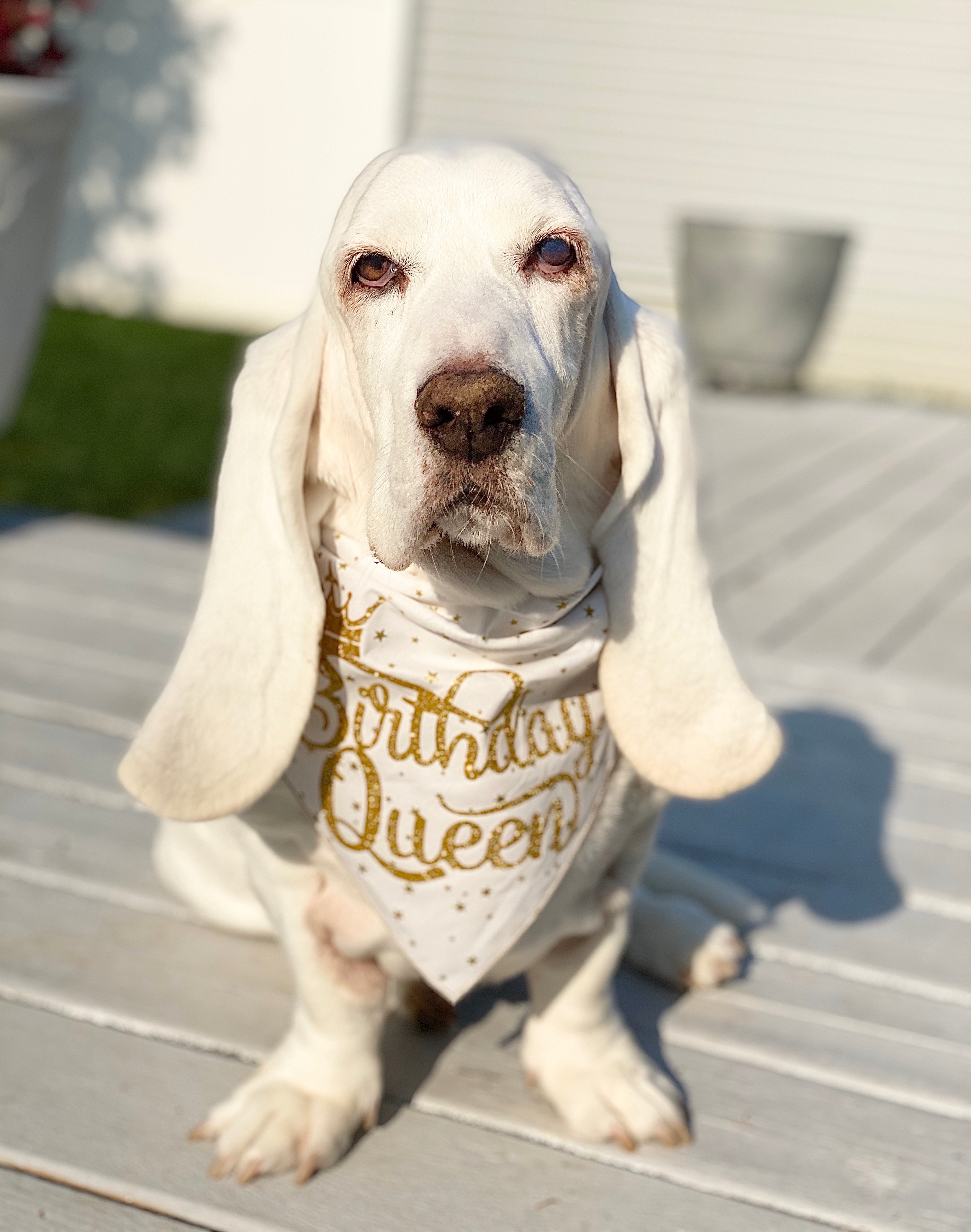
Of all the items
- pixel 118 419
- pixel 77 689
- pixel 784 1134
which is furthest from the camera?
pixel 118 419

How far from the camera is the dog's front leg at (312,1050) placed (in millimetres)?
1619

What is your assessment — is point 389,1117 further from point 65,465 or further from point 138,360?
point 138,360

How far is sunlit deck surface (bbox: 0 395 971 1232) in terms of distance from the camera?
5.18 feet

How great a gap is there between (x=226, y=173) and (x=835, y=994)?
8320mm

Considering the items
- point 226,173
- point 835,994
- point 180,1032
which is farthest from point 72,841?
point 226,173

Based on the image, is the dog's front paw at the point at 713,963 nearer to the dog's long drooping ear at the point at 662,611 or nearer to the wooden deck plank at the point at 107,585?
the dog's long drooping ear at the point at 662,611

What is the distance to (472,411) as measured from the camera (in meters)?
1.23

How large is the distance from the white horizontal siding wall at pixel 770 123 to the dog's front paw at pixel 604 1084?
7.60 metres

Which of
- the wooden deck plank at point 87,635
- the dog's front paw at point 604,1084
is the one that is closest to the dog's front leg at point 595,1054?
the dog's front paw at point 604,1084

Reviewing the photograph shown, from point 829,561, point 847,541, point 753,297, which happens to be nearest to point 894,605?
point 829,561

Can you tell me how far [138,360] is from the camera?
307 inches

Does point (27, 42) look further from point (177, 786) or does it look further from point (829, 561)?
point (177, 786)

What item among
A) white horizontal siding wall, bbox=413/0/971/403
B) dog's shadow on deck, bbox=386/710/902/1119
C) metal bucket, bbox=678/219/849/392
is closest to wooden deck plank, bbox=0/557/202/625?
dog's shadow on deck, bbox=386/710/902/1119

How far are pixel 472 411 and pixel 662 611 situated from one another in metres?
0.41
